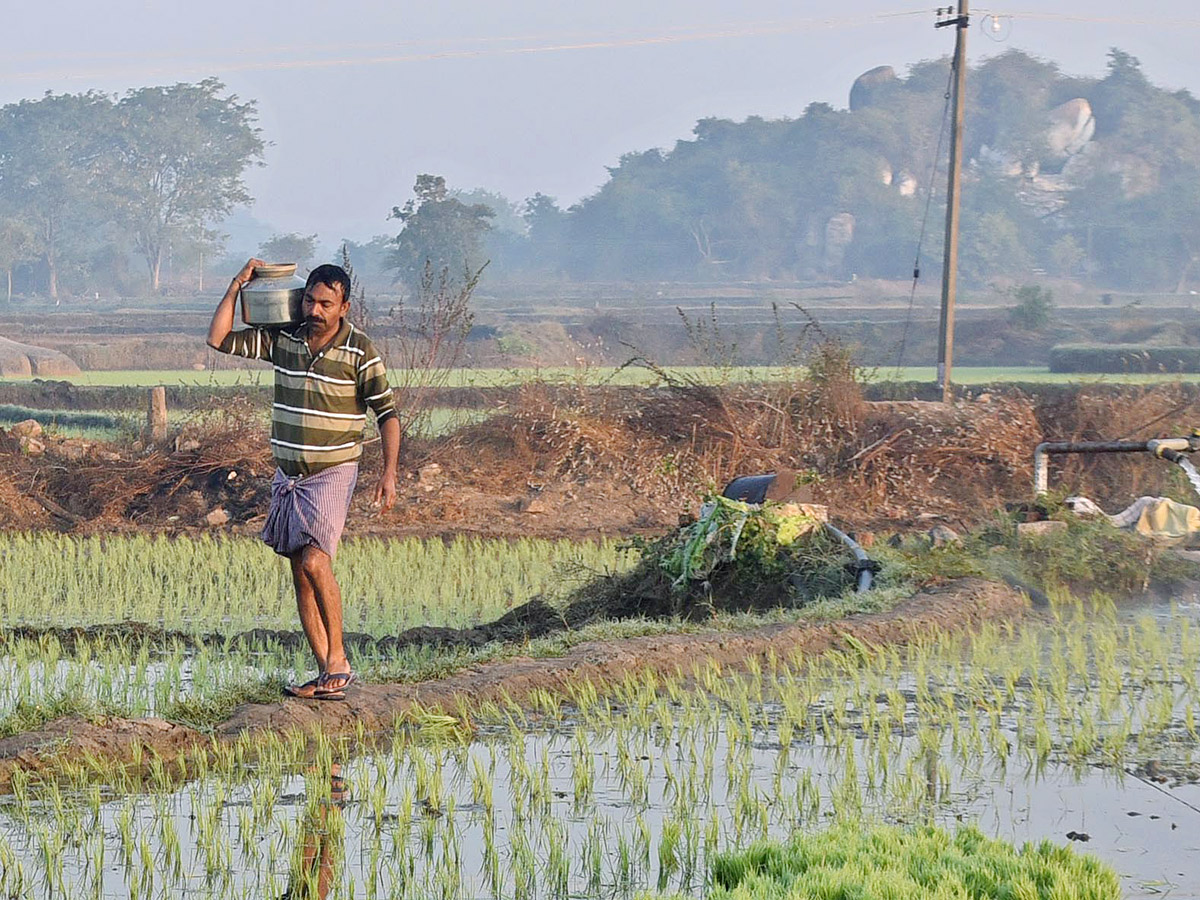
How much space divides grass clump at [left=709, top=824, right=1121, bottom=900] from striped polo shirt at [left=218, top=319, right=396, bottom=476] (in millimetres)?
2314

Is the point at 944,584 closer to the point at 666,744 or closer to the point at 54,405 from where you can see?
the point at 666,744

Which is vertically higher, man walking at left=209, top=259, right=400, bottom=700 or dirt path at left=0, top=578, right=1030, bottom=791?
man walking at left=209, top=259, right=400, bottom=700

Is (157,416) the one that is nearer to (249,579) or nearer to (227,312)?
(249,579)

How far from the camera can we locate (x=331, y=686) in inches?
233

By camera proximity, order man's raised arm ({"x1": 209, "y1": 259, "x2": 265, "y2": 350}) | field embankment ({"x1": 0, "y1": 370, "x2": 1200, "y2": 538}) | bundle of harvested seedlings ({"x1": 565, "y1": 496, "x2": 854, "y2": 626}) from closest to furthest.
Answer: man's raised arm ({"x1": 209, "y1": 259, "x2": 265, "y2": 350}) < bundle of harvested seedlings ({"x1": 565, "y1": 496, "x2": 854, "y2": 626}) < field embankment ({"x1": 0, "y1": 370, "x2": 1200, "y2": 538})

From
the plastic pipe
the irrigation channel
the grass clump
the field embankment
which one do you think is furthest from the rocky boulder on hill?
the grass clump

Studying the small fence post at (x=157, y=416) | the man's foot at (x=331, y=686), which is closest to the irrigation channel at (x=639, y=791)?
Answer: the man's foot at (x=331, y=686)

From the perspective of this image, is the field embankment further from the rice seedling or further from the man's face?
the man's face

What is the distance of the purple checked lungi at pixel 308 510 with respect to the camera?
575 centimetres

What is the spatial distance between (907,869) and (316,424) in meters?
2.75

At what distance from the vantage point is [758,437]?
1502 cm

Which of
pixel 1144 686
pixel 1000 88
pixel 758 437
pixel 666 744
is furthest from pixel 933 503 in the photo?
pixel 1000 88

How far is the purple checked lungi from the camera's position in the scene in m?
5.75

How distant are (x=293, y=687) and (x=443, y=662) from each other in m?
0.85
